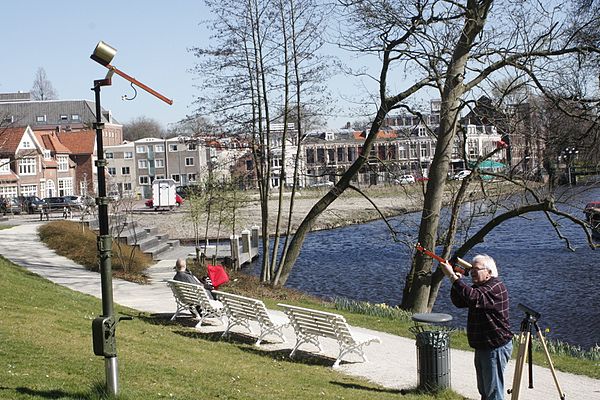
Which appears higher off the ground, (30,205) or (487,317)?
(487,317)

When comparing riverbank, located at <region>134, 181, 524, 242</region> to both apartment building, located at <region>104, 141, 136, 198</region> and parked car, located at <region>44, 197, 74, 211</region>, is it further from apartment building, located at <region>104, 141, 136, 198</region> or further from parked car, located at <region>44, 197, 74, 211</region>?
apartment building, located at <region>104, 141, 136, 198</region>

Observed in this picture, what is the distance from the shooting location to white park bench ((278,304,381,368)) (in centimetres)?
1207

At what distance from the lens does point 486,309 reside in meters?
8.34

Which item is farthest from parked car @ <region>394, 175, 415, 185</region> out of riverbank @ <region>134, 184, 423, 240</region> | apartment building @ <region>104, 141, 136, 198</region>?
apartment building @ <region>104, 141, 136, 198</region>

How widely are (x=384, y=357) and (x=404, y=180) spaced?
29.9 feet

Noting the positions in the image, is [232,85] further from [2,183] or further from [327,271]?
[2,183]

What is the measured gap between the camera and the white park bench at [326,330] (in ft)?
39.6

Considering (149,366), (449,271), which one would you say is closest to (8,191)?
(149,366)

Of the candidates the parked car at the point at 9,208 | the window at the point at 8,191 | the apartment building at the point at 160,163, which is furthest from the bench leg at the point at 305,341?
the apartment building at the point at 160,163

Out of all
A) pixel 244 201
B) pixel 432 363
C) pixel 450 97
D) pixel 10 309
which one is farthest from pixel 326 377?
pixel 244 201

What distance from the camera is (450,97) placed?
18.6 meters

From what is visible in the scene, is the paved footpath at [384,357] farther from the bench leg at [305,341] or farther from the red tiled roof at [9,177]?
the red tiled roof at [9,177]

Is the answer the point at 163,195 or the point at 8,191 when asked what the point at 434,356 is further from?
the point at 8,191

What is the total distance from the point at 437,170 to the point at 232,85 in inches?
341
